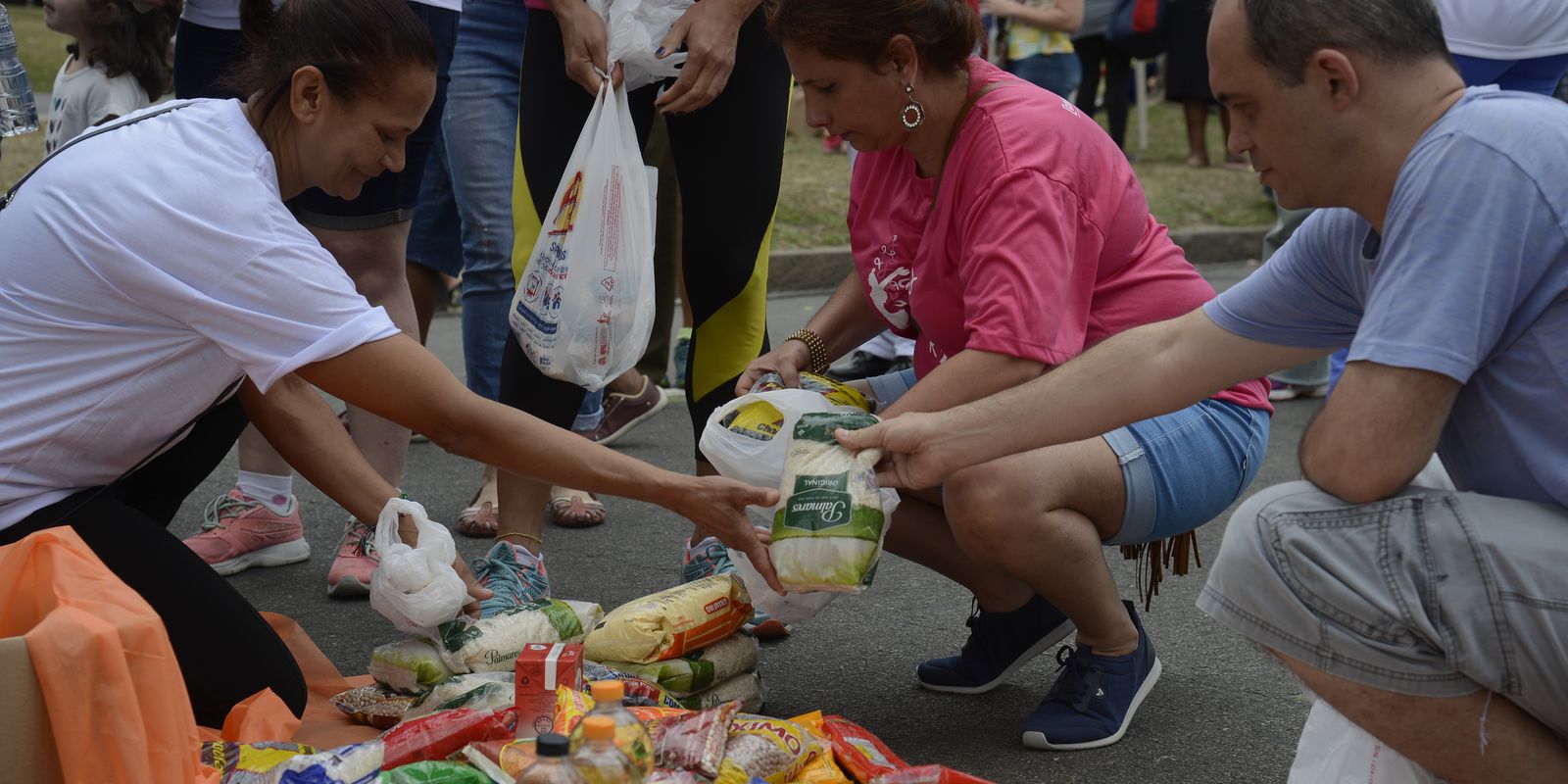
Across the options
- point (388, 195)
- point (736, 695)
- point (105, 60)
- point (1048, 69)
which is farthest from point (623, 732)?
point (1048, 69)

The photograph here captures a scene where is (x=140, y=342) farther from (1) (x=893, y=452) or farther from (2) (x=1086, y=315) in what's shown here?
(2) (x=1086, y=315)

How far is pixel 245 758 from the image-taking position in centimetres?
214

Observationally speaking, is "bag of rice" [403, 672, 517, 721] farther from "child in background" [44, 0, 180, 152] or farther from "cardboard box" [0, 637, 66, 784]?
"child in background" [44, 0, 180, 152]

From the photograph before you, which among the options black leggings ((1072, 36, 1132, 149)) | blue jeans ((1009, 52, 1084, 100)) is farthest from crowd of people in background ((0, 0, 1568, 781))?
black leggings ((1072, 36, 1132, 149))

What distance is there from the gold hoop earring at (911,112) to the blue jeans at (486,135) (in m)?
1.08

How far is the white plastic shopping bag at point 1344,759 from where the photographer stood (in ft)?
6.56

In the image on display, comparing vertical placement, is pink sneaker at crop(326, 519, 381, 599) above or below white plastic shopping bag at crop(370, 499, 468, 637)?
below

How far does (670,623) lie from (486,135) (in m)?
1.41

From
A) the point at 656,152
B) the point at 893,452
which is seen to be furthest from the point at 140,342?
the point at 656,152

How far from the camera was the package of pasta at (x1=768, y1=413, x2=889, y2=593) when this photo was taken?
2.36 meters

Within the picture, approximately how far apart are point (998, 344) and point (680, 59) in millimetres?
1069

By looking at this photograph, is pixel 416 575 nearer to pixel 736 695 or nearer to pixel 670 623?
pixel 670 623

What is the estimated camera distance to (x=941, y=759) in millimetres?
2586

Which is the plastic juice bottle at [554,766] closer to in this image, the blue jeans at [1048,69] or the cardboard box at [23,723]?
the cardboard box at [23,723]
